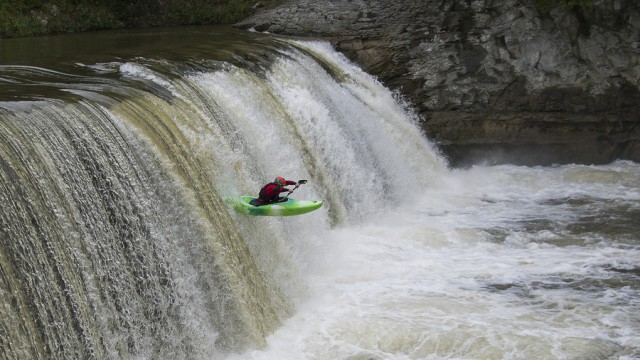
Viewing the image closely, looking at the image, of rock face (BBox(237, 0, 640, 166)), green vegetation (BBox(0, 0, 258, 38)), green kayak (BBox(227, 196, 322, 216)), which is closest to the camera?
green kayak (BBox(227, 196, 322, 216))

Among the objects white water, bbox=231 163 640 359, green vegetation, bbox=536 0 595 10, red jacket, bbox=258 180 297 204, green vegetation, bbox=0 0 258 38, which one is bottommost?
white water, bbox=231 163 640 359

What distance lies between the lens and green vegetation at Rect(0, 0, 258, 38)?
50.6ft

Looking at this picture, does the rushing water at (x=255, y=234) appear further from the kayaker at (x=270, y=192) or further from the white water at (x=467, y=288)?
the kayaker at (x=270, y=192)

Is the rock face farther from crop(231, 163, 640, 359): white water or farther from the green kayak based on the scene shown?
the green kayak

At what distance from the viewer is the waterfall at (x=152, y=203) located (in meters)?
5.82

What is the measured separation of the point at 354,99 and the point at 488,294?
4966 millimetres

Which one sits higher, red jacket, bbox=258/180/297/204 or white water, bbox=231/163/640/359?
red jacket, bbox=258/180/297/204

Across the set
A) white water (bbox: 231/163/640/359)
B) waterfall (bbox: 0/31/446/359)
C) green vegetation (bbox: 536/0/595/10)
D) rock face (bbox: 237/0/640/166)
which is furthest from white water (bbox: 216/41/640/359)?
green vegetation (bbox: 536/0/595/10)

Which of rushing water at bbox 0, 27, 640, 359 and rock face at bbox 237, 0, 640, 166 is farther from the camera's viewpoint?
rock face at bbox 237, 0, 640, 166

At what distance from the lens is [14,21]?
15219 mm

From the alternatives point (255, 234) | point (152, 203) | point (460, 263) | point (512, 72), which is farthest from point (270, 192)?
point (512, 72)

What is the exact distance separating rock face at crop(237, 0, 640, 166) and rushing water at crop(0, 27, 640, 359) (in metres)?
1.56

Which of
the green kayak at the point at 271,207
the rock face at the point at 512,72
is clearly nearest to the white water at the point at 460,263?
the rock face at the point at 512,72

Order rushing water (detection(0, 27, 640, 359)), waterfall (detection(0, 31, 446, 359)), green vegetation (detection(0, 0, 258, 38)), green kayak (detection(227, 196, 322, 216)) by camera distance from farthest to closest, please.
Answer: green vegetation (detection(0, 0, 258, 38)) < green kayak (detection(227, 196, 322, 216)) < rushing water (detection(0, 27, 640, 359)) < waterfall (detection(0, 31, 446, 359))
